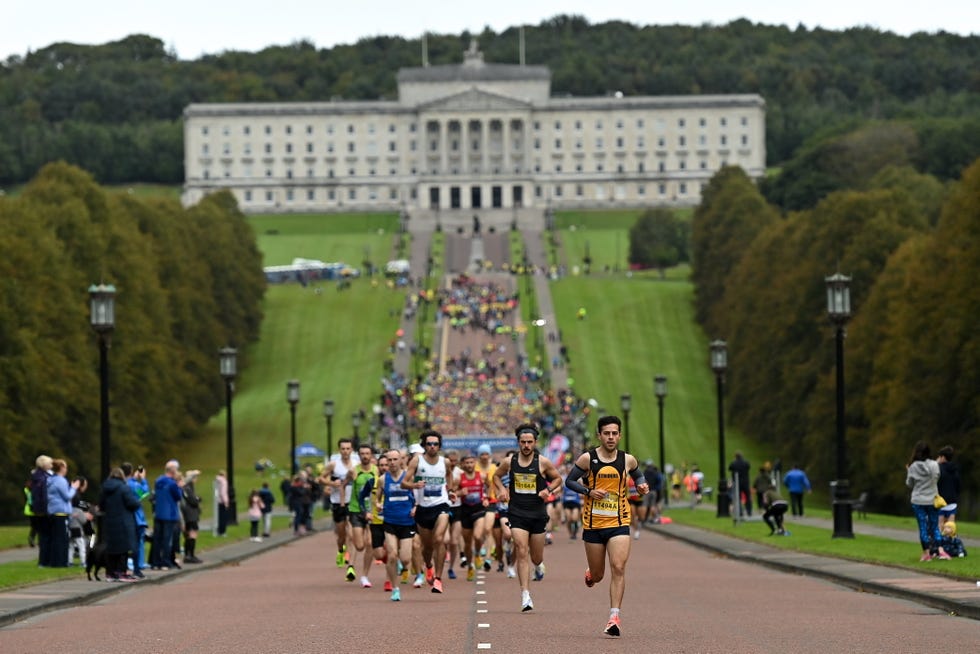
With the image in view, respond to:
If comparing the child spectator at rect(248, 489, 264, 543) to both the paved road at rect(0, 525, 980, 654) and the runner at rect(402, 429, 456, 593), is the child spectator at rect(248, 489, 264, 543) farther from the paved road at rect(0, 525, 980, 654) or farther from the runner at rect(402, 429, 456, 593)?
the runner at rect(402, 429, 456, 593)

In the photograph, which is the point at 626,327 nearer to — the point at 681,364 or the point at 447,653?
the point at 681,364

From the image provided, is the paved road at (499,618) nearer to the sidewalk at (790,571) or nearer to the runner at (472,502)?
the sidewalk at (790,571)

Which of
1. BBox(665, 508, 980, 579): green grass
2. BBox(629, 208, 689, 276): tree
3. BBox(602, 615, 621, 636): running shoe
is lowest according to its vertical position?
BBox(665, 508, 980, 579): green grass

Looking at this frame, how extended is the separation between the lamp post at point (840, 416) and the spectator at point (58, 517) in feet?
42.0

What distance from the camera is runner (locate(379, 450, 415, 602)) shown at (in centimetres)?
2597

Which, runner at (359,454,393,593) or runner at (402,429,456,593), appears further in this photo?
runner at (359,454,393,593)

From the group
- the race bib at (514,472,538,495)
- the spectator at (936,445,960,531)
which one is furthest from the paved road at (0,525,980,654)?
the spectator at (936,445,960,531)

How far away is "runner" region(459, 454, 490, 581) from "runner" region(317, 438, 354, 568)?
204cm

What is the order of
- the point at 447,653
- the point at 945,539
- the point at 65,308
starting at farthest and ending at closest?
the point at 65,308, the point at 945,539, the point at 447,653

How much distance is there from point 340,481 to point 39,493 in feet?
17.5

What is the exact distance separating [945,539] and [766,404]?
163 ft

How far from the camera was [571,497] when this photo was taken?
43219 mm

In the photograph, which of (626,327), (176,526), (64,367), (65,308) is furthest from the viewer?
(626,327)

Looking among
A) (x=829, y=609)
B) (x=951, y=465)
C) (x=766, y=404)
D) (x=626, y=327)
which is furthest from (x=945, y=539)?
(x=626, y=327)
